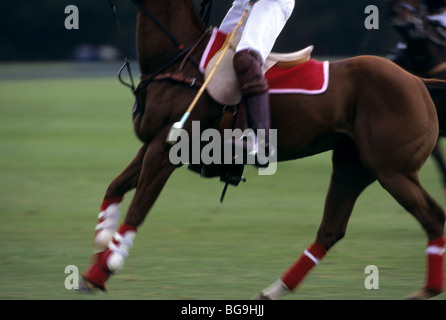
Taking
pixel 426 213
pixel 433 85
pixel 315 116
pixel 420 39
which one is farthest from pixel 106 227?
pixel 420 39

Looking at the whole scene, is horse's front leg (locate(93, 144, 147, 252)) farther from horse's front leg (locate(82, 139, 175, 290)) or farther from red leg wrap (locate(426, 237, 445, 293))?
red leg wrap (locate(426, 237, 445, 293))

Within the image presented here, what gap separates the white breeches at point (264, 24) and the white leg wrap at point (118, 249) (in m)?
1.41

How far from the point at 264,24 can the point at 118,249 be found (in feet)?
5.72

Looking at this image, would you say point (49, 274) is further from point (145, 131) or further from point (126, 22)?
point (126, 22)

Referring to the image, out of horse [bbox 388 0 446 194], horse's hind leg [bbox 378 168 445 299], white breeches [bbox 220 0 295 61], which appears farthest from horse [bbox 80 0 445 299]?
horse [bbox 388 0 446 194]

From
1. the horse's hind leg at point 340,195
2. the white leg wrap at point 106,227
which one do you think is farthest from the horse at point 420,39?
the white leg wrap at point 106,227

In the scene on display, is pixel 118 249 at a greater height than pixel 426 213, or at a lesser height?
greater

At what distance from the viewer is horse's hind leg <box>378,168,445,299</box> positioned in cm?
577

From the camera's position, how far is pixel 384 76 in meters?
5.83

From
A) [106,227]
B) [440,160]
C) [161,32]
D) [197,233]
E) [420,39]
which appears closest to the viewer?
[161,32]

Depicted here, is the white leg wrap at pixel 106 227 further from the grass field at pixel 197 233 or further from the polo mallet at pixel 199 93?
the polo mallet at pixel 199 93

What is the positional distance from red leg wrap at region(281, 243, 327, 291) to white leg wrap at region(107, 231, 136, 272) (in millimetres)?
1101

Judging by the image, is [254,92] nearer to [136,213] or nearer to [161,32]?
[161,32]

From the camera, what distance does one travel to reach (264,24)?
5.75m
